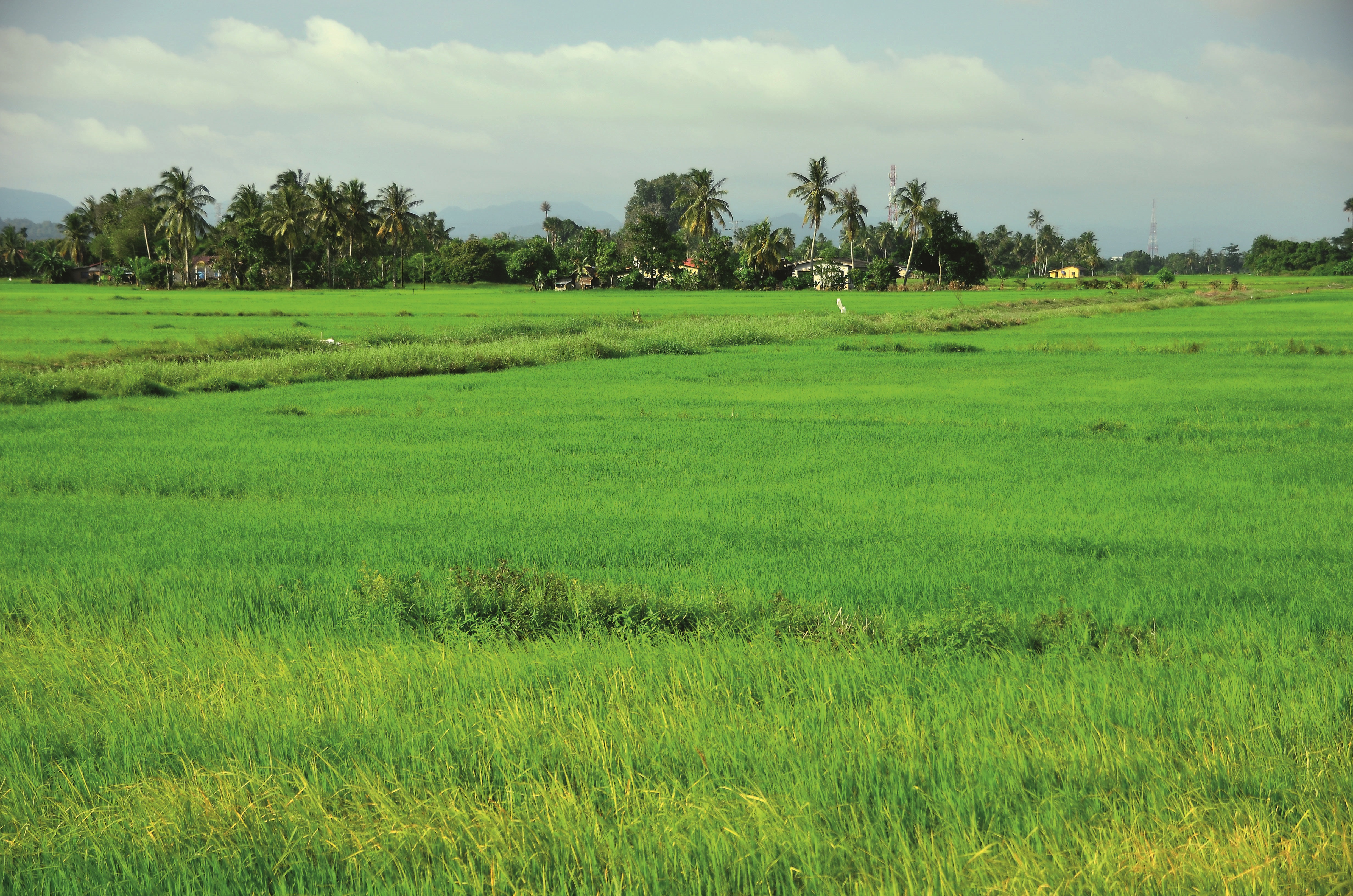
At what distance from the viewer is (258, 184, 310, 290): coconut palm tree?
68875 mm

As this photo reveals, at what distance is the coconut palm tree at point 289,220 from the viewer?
226ft

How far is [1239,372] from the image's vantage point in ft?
64.8

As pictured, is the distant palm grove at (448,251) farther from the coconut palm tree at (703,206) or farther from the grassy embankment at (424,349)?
the grassy embankment at (424,349)

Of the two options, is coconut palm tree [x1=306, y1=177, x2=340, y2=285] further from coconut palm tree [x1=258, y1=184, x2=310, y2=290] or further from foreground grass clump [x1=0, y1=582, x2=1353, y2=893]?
foreground grass clump [x1=0, y1=582, x2=1353, y2=893]

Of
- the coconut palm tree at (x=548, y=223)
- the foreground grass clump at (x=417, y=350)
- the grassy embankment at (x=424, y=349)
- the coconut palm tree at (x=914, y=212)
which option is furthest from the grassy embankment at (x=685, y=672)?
the coconut palm tree at (x=548, y=223)

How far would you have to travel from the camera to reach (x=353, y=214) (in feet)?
A: 245

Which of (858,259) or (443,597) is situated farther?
(858,259)

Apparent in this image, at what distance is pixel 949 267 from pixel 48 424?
6864 centimetres

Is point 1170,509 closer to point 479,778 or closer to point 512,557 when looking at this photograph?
point 512,557

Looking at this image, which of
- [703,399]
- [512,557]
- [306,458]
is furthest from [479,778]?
[703,399]

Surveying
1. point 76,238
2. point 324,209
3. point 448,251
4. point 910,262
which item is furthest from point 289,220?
point 910,262

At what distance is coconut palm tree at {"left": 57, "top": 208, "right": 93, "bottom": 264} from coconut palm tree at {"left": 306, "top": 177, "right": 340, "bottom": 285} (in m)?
33.0

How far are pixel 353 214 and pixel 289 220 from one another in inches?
284

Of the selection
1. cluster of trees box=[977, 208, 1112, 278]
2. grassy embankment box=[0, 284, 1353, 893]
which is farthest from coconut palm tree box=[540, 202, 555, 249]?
grassy embankment box=[0, 284, 1353, 893]
